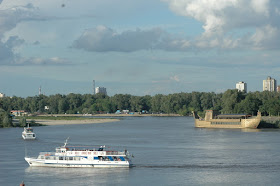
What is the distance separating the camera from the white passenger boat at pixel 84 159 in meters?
85.2

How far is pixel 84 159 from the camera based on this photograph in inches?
3376

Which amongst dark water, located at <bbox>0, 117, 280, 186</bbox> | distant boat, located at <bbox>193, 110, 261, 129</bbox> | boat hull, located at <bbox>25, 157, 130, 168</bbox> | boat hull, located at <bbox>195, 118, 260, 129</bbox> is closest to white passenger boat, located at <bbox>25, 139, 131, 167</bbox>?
boat hull, located at <bbox>25, 157, 130, 168</bbox>

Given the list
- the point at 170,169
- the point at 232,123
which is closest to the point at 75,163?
the point at 170,169

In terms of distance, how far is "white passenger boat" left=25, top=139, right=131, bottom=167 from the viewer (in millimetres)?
A: 85188

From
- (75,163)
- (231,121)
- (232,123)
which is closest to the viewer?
(75,163)

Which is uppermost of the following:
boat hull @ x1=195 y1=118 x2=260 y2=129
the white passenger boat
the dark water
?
boat hull @ x1=195 y1=118 x2=260 y2=129

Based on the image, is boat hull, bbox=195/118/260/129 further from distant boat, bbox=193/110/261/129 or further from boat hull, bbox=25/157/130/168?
boat hull, bbox=25/157/130/168

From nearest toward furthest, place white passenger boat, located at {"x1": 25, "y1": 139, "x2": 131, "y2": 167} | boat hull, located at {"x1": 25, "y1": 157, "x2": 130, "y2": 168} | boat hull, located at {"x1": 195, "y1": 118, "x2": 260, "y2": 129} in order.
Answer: boat hull, located at {"x1": 25, "y1": 157, "x2": 130, "y2": 168} < white passenger boat, located at {"x1": 25, "y1": 139, "x2": 131, "y2": 167} < boat hull, located at {"x1": 195, "y1": 118, "x2": 260, "y2": 129}

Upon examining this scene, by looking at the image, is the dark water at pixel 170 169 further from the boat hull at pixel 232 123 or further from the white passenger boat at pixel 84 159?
the boat hull at pixel 232 123

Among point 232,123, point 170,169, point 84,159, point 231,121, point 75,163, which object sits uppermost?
point 231,121

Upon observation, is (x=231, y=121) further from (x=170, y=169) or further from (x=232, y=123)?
(x=170, y=169)

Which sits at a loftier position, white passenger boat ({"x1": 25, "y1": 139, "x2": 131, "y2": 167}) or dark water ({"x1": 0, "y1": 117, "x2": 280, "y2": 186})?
white passenger boat ({"x1": 25, "y1": 139, "x2": 131, "y2": 167})

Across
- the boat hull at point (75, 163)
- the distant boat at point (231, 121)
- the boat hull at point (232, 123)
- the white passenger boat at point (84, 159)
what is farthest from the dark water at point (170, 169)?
the distant boat at point (231, 121)

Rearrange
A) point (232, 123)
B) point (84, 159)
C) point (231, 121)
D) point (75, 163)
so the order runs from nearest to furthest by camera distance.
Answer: point (84, 159) < point (75, 163) < point (232, 123) < point (231, 121)
